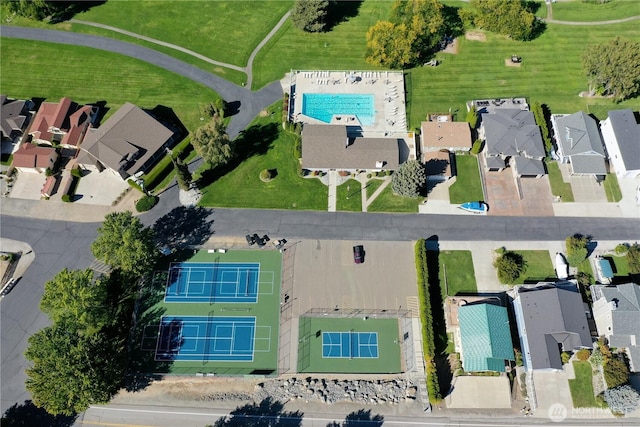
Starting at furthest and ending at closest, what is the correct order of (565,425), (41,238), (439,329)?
(41,238), (439,329), (565,425)

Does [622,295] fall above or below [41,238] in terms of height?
below

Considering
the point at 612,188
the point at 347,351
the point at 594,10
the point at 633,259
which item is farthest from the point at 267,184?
the point at 594,10

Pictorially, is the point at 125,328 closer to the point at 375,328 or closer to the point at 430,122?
the point at 375,328

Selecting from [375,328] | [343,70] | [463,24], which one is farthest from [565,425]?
[463,24]

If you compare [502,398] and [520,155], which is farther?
[520,155]

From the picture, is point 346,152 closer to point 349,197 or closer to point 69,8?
point 349,197

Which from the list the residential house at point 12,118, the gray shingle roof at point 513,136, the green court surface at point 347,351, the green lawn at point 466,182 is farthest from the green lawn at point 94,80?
the gray shingle roof at point 513,136
